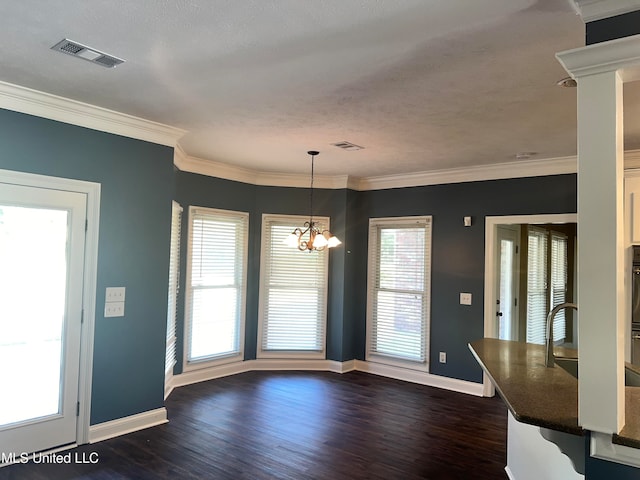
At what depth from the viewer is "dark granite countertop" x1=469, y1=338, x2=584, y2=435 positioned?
184cm

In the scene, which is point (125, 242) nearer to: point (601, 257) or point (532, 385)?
point (532, 385)

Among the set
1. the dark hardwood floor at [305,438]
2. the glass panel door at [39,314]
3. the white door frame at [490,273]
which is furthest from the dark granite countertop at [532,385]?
the glass panel door at [39,314]

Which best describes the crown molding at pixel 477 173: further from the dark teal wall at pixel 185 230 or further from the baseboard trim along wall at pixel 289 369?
the baseboard trim along wall at pixel 289 369

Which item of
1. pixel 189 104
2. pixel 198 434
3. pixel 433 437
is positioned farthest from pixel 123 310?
pixel 433 437

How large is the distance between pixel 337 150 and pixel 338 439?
2.81m

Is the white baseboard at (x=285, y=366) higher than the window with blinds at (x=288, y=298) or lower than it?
lower

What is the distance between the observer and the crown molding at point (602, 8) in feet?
6.04

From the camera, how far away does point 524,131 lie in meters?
4.01

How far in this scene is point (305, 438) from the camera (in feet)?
12.9

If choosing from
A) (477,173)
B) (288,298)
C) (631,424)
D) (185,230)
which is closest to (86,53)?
(185,230)

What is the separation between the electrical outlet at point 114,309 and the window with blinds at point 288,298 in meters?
2.52

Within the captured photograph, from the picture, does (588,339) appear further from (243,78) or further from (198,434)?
(198,434)

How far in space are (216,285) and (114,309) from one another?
2012 millimetres

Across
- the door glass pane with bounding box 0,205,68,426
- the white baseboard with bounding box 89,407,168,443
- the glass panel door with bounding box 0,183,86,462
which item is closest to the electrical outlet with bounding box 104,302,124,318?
the glass panel door with bounding box 0,183,86,462
